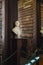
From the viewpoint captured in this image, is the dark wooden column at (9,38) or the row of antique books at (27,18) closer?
the dark wooden column at (9,38)

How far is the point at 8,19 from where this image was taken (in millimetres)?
3752

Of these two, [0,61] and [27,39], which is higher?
[27,39]

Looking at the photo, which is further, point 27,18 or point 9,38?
point 27,18

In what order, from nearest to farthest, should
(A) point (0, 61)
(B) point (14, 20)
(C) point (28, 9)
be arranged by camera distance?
(A) point (0, 61), (B) point (14, 20), (C) point (28, 9)

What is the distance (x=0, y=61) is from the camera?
3.64m

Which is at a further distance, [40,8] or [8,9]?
[40,8]

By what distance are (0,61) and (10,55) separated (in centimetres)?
Answer: 22

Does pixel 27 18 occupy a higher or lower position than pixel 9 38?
higher

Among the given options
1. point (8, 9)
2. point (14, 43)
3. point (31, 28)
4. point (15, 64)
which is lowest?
point (15, 64)

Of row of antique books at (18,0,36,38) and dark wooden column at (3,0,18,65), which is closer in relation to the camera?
dark wooden column at (3,0,18,65)

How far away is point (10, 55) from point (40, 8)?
1.20 metres

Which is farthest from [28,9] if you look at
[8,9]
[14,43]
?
[14,43]

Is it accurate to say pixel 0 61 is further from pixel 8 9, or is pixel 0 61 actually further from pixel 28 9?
pixel 28 9

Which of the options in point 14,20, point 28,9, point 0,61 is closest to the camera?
point 0,61
